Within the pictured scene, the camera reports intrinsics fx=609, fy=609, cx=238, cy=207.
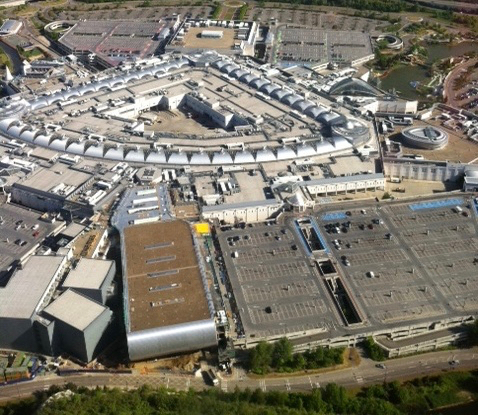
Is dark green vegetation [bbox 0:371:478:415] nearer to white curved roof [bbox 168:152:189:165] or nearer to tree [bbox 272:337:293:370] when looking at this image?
tree [bbox 272:337:293:370]

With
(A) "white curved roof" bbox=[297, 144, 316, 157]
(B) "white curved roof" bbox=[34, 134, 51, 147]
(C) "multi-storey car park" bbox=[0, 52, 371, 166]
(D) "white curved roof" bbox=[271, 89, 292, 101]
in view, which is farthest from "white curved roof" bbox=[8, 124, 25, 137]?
(A) "white curved roof" bbox=[297, 144, 316, 157]

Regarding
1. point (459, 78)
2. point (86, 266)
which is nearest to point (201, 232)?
point (86, 266)

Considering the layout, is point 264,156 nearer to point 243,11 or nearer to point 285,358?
point 285,358

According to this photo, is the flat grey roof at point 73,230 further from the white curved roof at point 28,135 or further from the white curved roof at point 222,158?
the white curved roof at point 28,135

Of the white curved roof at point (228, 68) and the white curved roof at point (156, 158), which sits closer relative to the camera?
the white curved roof at point (156, 158)

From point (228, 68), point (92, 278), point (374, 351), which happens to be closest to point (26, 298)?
point (92, 278)

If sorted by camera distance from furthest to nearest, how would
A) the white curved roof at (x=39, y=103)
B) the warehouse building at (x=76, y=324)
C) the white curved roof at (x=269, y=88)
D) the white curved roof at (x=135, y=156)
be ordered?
the white curved roof at (x=269, y=88) → the white curved roof at (x=39, y=103) → the white curved roof at (x=135, y=156) → the warehouse building at (x=76, y=324)

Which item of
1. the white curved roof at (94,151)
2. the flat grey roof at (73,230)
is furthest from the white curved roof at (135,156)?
the flat grey roof at (73,230)
